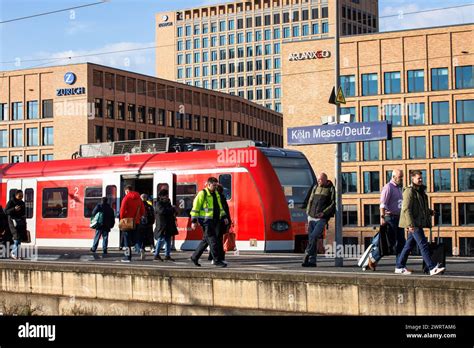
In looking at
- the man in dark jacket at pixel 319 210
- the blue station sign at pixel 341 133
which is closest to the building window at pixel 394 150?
the blue station sign at pixel 341 133

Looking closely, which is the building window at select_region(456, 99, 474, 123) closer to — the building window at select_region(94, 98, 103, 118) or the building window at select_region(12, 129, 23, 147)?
the building window at select_region(94, 98, 103, 118)

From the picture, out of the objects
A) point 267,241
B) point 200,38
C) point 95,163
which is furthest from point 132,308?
point 200,38

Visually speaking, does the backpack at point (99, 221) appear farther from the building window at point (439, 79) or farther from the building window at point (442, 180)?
the building window at point (439, 79)

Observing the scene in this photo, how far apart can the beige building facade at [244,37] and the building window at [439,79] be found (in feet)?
174

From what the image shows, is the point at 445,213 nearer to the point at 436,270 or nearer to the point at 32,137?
the point at 32,137

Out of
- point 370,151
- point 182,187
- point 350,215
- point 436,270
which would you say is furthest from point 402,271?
point 350,215

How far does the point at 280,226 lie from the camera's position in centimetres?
2094

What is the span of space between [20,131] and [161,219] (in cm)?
6752

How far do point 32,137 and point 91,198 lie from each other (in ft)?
192

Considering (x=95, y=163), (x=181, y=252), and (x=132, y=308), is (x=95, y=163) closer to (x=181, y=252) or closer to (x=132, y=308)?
(x=181, y=252)

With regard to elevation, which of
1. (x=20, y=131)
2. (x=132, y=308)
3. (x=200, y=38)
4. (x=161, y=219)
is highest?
(x=200, y=38)

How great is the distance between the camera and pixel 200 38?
134 m

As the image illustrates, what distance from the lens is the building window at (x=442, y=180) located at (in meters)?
67.5

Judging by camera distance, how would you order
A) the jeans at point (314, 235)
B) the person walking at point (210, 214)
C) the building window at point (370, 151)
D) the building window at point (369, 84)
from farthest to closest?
the building window at point (369, 84) → the building window at point (370, 151) → the person walking at point (210, 214) → the jeans at point (314, 235)
